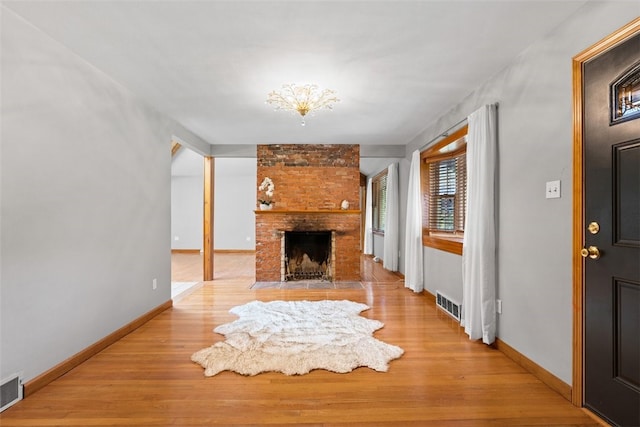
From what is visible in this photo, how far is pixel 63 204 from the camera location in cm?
233

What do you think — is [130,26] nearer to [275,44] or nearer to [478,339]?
[275,44]

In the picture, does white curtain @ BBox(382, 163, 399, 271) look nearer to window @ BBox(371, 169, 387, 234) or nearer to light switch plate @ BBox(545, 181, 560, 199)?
window @ BBox(371, 169, 387, 234)

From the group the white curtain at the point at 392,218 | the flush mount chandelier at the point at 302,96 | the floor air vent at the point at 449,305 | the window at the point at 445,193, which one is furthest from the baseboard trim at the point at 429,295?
the flush mount chandelier at the point at 302,96

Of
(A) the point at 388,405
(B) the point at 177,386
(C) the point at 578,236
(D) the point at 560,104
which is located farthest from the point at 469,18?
(B) the point at 177,386

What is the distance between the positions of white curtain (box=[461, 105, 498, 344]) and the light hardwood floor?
24 centimetres

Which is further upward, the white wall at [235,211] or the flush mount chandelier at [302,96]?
the flush mount chandelier at [302,96]

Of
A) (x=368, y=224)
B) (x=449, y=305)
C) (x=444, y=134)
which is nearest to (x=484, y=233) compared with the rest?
(x=449, y=305)

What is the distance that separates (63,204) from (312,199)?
3.81 metres

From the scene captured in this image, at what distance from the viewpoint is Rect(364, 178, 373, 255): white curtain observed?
8.71 meters

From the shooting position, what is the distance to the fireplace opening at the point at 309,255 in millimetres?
5809

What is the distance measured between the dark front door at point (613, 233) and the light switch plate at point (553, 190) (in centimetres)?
22

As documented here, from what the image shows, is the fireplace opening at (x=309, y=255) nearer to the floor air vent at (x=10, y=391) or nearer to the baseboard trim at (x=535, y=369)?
the baseboard trim at (x=535, y=369)

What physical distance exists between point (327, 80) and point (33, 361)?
306 centimetres

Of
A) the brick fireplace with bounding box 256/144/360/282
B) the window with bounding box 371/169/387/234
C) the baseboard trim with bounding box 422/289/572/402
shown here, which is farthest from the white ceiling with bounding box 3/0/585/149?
the window with bounding box 371/169/387/234
